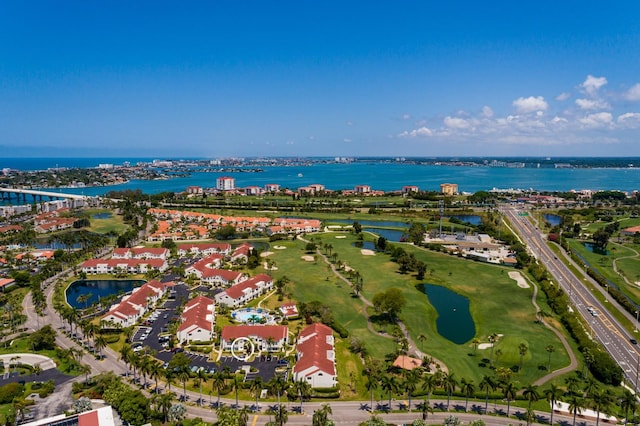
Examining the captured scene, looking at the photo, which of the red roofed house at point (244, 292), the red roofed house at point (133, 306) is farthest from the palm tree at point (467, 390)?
the red roofed house at point (133, 306)

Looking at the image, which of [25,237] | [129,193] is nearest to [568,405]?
[25,237]

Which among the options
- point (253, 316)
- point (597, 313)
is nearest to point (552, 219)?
point (597, 313)

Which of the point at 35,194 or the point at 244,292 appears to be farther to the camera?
the point at 35,194

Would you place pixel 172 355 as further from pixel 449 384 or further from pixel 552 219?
pixel 552 219

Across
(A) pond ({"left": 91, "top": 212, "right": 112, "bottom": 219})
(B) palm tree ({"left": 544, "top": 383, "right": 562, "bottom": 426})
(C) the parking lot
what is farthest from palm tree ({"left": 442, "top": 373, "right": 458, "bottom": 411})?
(A) pond ({"left": 91, "top": 212, "right": 112, "bottom": 219})

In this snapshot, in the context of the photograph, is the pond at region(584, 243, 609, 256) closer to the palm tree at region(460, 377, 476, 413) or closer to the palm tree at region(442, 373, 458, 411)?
the palm tree at region(460, 377, 476, 413)

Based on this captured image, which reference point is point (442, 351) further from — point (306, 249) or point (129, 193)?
point (129, 193)
